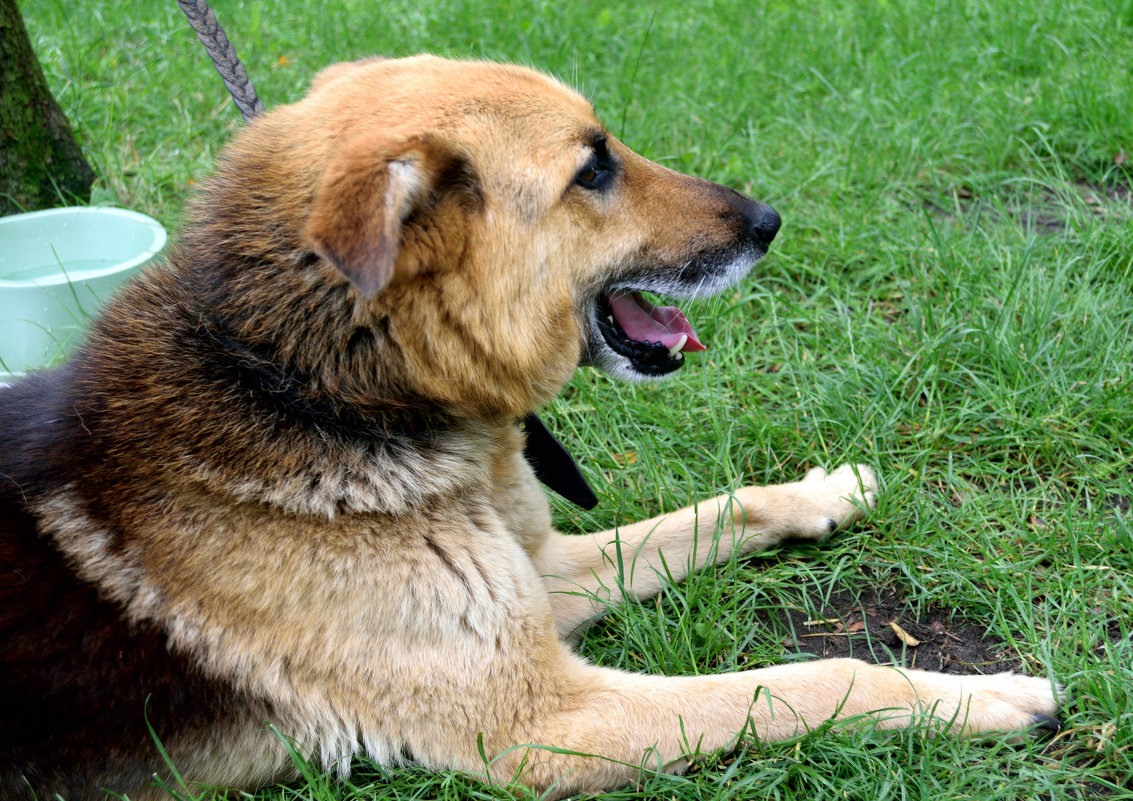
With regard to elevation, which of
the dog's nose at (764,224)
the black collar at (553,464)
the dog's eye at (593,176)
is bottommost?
the black collar at (553,464)

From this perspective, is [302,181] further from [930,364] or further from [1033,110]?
[1033,110]

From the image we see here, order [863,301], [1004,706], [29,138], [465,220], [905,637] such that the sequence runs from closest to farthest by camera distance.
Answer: [465,220] < [1004,706] < [905,637] < [863,301] < [29,138]

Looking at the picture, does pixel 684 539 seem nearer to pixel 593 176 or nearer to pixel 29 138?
pixel 593 176

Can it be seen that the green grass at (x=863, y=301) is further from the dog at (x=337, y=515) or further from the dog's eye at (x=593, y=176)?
the dog's eye at (x=593, y=176)

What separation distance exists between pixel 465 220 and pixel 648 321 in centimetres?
82

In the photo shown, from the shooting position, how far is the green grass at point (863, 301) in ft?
8.56

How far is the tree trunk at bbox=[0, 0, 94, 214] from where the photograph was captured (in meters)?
4.50

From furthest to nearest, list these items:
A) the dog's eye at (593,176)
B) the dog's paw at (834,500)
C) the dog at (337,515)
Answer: the dog's paw at (834,500) → the dog's eye at (593,176) → the dog at (337,515)

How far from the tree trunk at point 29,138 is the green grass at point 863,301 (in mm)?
234

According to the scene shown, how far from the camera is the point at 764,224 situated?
2.79 metres

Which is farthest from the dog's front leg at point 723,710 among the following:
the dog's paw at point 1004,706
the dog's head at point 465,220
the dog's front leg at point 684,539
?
the dog's head at point 465,220

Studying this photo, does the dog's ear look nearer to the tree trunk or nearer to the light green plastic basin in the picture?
the light green plastic basin

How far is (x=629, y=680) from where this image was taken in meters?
2.43

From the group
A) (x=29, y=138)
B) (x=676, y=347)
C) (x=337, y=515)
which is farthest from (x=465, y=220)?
(x=29, y=138)
